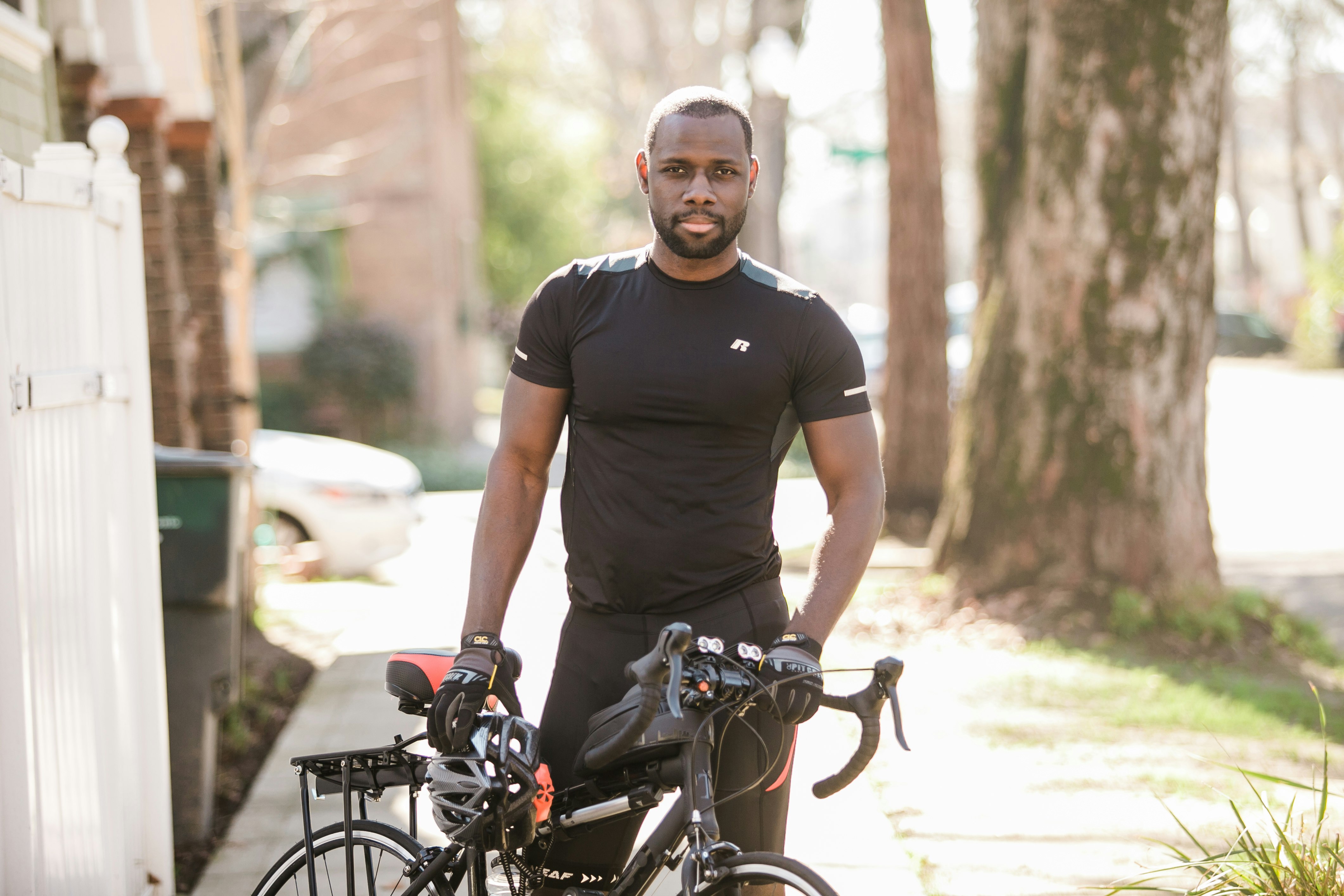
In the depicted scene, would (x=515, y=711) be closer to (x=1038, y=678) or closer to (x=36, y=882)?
(x=36, y=882)

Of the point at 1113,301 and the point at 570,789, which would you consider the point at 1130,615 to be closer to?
the point at 1113,301

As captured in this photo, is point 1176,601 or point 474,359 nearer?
point 1176,601

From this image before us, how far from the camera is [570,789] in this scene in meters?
2.69

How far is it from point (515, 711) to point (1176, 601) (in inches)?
219

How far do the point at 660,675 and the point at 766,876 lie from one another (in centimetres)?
42

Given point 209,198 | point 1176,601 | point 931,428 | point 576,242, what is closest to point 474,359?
point 576,242

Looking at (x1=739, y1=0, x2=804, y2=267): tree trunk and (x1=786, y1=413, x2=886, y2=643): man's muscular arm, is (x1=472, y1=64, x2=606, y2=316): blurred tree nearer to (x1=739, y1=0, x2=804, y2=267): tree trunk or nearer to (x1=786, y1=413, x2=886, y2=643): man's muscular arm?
(x1=739, y1=0, x2=804, y2=267): tree trunk

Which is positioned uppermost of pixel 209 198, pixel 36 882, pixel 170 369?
pixel 209 198

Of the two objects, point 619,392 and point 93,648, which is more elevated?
point 619,392

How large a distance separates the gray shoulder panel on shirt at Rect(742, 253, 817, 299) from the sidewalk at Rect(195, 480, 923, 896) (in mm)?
1478

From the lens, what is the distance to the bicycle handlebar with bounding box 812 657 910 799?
7.52ft

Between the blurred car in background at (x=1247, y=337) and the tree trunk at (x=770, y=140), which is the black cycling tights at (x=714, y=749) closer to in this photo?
the tree trunk at (x=770, y=140)

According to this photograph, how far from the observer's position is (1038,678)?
670cm

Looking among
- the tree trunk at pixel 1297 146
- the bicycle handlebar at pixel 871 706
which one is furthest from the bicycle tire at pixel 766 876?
the tree trunk at pixel 1297 146
